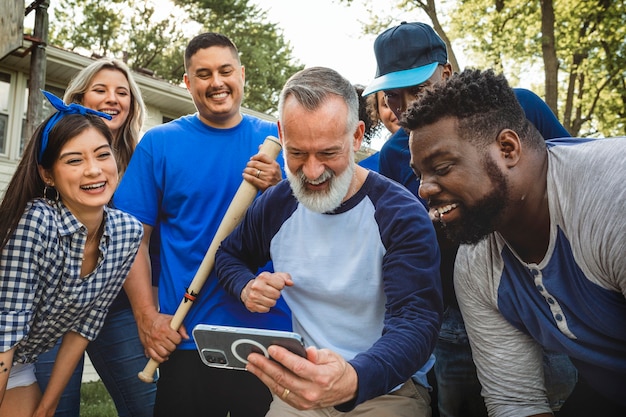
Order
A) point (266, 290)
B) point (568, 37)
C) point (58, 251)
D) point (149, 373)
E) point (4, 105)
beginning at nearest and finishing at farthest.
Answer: point (266, 290)
point (58, 251)
point (149, 373)
point (4, 105)
point (568, 37)

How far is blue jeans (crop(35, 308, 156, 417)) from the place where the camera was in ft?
12.1

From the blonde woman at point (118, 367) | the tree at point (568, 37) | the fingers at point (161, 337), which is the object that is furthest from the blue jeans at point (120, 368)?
the tree at point (568, 37)

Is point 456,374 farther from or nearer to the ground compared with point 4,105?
nearer to the ground

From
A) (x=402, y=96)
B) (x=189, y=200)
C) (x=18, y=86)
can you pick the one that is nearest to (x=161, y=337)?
(x=189, y=200)

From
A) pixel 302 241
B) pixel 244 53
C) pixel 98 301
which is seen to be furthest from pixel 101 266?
pixel 244 53

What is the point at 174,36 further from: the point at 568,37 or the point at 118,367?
the point at 118,367

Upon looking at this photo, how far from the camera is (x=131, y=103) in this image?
14.8 feet

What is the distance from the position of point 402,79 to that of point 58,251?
212cm

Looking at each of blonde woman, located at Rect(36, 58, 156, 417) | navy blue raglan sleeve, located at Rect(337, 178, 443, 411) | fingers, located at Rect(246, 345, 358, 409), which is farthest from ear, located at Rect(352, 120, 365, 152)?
blonde woman, located at Rect(36, 58, 156, 417)

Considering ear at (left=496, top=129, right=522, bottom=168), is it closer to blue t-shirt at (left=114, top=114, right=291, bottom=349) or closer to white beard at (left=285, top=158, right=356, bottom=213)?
white beard at (left=285, top=158, right=356, bottom=213)

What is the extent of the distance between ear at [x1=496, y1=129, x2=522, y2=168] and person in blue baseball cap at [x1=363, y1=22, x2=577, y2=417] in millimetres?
600

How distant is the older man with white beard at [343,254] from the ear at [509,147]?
1.35 ft

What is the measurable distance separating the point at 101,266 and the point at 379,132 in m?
2.14

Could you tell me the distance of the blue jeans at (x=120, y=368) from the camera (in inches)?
146
